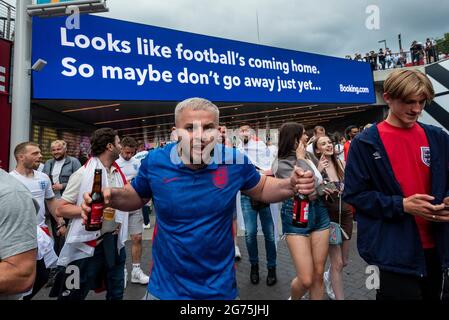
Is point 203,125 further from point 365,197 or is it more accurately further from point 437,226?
point 437,226

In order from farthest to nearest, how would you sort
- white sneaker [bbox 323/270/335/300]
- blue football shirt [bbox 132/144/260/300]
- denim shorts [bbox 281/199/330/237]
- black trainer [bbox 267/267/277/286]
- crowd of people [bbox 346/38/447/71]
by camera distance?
1. crowd of people [bbox 346/38/447/71]
2. black trainer [bbox 267/267/277/286]
3. white sneaker [bbox 323/270/335/300]
4. denim shorts [bbox 281/199/330/237]
5. blue football shirt [bbox 132/144/260/300]

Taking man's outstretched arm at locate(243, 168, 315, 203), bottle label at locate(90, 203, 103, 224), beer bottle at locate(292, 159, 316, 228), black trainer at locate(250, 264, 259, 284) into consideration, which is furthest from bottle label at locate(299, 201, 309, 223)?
black trainer at locate(250, 264, 259, 284)

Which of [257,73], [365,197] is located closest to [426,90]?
[365,197]

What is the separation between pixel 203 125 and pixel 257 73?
10284mm

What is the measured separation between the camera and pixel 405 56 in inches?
800

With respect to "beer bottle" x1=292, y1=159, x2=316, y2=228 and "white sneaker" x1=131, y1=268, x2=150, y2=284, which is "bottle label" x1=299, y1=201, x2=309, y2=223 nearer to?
"beer bottle" x1=292, y1=159, x2=316, y2=228

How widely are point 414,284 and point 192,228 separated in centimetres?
138

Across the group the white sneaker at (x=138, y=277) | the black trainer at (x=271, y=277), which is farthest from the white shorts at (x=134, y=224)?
the black trainer at (x=271, y=277)

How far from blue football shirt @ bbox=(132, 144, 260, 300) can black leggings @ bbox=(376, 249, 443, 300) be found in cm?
95

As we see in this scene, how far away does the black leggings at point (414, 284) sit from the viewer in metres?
1.72

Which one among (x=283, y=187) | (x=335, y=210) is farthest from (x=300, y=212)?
(x=335, y=210)

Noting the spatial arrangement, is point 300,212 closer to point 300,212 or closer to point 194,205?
point 300,212

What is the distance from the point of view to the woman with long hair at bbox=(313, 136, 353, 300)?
Answer: 3.20m

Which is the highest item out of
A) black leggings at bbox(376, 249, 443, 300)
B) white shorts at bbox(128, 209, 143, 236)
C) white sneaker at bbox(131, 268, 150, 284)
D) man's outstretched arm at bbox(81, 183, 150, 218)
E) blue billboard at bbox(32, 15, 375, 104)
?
blue billboard at bbox(32, 15, 375, 104)
